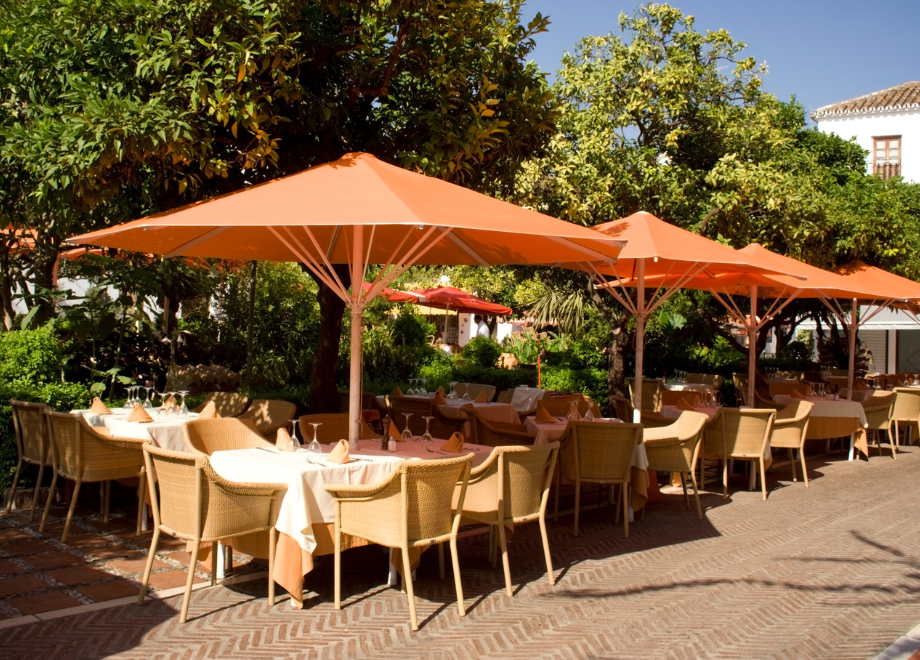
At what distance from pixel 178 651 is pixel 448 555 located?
2476 mm

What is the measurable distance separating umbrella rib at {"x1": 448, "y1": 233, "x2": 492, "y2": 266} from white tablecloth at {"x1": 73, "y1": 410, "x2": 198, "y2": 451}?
113 inches

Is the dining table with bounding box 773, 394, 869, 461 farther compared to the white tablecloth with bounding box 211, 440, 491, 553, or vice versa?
the dining table with bounding box 773, 394, 869, 461

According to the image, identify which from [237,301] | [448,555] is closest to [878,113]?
[237,301]

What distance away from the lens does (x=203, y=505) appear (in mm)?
5012

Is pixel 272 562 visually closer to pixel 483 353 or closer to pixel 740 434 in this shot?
pixel 740 434

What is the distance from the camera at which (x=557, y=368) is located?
55.4ft

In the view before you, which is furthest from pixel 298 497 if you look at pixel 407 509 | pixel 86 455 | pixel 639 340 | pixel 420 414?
pixel 639 340

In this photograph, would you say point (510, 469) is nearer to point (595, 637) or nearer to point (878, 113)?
point (595, 637)

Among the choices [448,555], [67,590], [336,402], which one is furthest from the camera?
[336,402]

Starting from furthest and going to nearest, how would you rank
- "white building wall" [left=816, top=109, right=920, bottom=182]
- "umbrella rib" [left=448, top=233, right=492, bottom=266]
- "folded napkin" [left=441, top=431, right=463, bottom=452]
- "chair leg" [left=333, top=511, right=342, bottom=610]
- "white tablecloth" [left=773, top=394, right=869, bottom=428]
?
"white building wall" [left=816, top=109, right=920, bottom=182]
"white tablecloth" [left=773, top=394, right=869, bottom=428]
"umbrella rib" [left=448, top=233, right=492, bottom=266]
"folded napkin" [left=441, top=431, right=463, bottom=452]
"chair leg" [left=333, top=511, right=342, bottom=610]

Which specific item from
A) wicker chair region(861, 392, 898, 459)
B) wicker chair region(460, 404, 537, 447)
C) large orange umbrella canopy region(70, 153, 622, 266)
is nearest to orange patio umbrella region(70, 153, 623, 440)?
large orange umbrella canopy region(70, 153, 622, 266)

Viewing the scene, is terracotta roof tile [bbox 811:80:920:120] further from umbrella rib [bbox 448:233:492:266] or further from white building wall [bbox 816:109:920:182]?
umbrella rib [bbox 448:233:492:266]

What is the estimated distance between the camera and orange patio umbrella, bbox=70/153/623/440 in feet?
17.5

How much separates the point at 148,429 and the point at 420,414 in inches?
137
